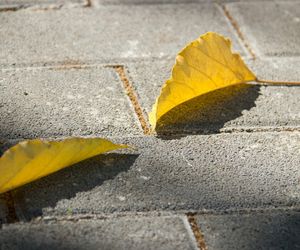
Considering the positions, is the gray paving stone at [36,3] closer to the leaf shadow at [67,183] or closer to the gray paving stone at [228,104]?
the gray paving stone at [228,104]

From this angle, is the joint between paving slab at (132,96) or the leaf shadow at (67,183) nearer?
the leaf shadow at (67,183)

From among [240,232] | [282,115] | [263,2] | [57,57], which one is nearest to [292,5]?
[263,2]

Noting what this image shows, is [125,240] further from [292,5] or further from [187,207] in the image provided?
[292,5]

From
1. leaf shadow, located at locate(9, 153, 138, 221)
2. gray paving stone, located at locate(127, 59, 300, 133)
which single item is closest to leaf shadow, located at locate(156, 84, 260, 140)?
gray paving stone, located at locate(127, 59, 300, 133)

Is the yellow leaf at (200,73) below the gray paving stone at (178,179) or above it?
above

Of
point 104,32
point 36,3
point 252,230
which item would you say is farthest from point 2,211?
point 36,3

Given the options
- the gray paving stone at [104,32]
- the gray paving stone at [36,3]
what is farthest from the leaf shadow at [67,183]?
the gray paving stone at [36,3]
